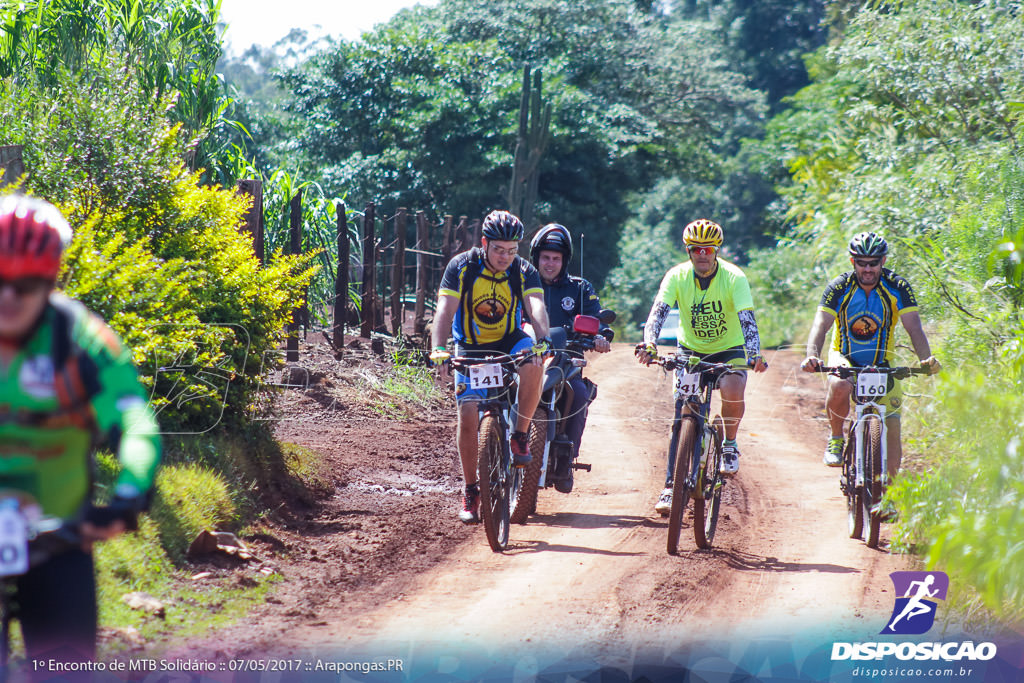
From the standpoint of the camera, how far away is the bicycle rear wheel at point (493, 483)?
6660 mm

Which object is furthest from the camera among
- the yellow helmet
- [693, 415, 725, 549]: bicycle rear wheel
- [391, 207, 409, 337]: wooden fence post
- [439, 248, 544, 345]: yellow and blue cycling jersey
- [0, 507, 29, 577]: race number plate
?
[391, 207, 409, 337]: wooden fence post

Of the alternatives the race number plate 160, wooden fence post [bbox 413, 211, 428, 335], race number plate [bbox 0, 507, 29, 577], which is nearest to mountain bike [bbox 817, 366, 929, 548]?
the race number plate 160

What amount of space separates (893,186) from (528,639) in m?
11.5

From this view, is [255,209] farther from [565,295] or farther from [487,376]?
[487,376]

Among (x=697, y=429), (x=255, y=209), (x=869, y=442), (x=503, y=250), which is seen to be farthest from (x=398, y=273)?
(x=869, y=442)

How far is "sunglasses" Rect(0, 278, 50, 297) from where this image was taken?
2871 millimetres

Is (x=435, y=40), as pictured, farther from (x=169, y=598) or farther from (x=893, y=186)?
(x=169, y=598)

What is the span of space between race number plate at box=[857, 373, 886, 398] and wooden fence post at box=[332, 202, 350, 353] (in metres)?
7.18

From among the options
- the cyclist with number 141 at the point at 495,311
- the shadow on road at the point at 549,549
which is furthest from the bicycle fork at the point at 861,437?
the cyclist with number 141 at the point at 495,311

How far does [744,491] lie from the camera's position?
30.0ft

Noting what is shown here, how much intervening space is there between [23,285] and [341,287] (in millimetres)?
10196

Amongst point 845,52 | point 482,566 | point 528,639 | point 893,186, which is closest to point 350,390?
point 482,566

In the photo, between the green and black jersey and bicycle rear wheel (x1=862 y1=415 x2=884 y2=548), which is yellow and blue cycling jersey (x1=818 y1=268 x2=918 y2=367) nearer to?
bicycle rear wheel (x1=862 y1=415 x2=884 y2=548)

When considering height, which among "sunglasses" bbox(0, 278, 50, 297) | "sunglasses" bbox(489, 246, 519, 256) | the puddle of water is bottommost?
the puddle of water
